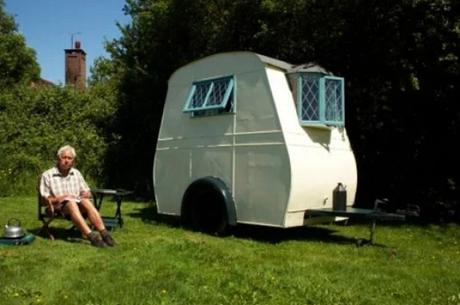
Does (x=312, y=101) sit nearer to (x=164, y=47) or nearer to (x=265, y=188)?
(x=265, y=188)

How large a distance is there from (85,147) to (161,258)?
1044 centimetres

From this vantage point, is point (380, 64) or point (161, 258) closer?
point (161, 258)

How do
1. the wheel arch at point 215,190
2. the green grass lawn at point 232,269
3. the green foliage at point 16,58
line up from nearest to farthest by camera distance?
the green grass lawn at point 232,269, the wheel arch at point 215,190, the green foliage at point 16,58

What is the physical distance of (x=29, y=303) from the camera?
5316 millimetres

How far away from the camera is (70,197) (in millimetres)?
8570

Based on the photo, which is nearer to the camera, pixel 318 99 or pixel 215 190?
pixel 318 99

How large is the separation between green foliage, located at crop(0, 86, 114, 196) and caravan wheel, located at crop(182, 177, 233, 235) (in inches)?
282

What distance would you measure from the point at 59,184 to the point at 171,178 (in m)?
2.39


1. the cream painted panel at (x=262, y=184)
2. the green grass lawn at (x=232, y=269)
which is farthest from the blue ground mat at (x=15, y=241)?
the cream painted panel at (x=262, y=184)

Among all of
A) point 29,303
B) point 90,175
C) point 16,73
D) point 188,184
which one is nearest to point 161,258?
point 29,303

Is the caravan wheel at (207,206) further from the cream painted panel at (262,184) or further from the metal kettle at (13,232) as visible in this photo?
the metal kettle at (13,232)

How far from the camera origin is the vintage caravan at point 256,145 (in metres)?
8.80

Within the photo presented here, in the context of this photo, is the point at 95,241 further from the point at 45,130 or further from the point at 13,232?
the point at 45,130

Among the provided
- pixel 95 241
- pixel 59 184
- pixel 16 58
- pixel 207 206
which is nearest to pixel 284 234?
pixel 207 206
